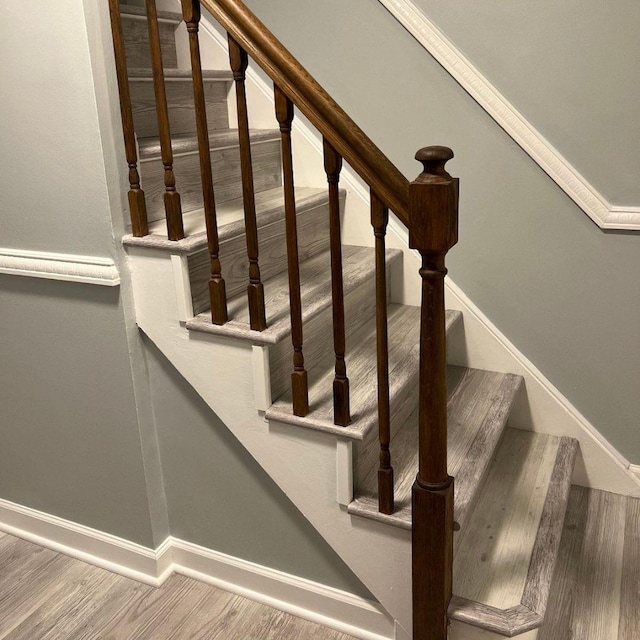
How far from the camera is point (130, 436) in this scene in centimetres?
196

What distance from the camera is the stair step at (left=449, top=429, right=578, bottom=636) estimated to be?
1.49m

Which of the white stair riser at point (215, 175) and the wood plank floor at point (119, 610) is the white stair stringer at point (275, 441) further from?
the wood plank floor at point (119, 610)

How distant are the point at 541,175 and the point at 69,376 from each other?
1568 mm

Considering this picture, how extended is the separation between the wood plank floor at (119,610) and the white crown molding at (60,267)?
96cm

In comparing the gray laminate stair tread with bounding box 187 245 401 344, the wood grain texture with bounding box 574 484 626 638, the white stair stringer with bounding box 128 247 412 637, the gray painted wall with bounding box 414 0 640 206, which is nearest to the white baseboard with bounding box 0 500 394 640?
the white stair stringer with bounding box 128 247 412 637

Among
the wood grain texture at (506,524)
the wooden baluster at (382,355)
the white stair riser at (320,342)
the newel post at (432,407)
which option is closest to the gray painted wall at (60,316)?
the white stair riser at (320,342)

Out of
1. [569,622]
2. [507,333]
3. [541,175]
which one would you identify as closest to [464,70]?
[541,175]

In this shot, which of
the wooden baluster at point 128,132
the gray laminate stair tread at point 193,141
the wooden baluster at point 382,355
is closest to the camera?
the wooden baluster at point 382,355

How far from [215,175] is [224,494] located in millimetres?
979

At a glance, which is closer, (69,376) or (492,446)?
(492,446)

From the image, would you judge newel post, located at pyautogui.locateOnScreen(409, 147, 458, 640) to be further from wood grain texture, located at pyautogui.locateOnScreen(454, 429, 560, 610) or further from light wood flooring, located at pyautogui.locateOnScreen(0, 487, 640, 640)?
light wood flooring, located at pyautogui.locateOnScreen(0, 487, 640, 640)

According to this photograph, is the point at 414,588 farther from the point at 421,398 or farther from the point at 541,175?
the point at 541,175

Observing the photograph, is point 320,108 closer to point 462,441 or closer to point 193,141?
point 193,141

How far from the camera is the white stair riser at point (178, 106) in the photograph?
201 cm
